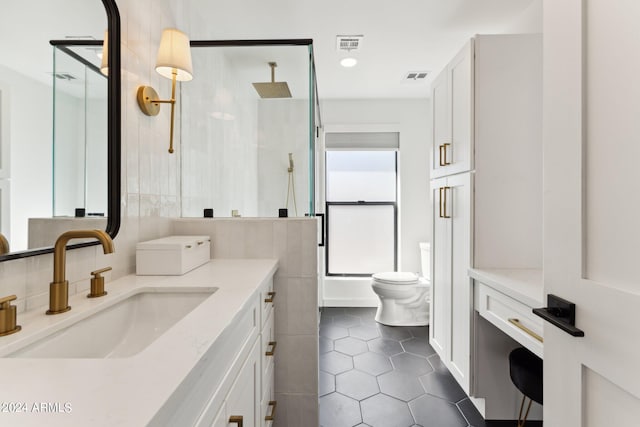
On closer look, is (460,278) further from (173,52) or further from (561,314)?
(173,52)

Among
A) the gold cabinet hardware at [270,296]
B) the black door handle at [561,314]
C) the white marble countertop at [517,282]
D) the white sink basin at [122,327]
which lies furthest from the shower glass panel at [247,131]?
the black door handle at [561,314]

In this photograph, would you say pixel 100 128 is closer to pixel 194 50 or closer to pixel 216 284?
pixel 216 284

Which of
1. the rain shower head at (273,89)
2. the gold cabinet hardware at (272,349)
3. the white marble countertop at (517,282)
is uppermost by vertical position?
the rain shower head at (273,89)

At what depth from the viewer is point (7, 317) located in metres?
0.67

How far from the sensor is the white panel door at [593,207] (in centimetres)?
60

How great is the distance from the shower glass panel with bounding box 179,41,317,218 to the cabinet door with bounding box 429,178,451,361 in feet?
3.00

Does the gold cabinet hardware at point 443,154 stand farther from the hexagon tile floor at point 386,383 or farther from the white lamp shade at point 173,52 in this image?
the white lamp shade at point 173,52

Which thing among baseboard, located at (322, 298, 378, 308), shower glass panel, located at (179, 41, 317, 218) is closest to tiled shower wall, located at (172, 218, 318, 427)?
shower glass panel, located at (179, 41, 317, 218)

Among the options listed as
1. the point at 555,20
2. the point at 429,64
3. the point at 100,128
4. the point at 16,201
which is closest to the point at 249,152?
the point at 100,128

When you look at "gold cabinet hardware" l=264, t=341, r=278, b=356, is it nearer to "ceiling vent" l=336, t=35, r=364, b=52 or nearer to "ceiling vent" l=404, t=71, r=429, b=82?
"ceiling vent" l=336, t=35, r=364, b=52

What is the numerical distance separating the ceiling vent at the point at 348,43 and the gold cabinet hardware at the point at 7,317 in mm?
2510

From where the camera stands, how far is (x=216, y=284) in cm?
111

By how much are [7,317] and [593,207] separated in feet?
4.27

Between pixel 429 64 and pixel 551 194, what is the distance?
2.52 meters
